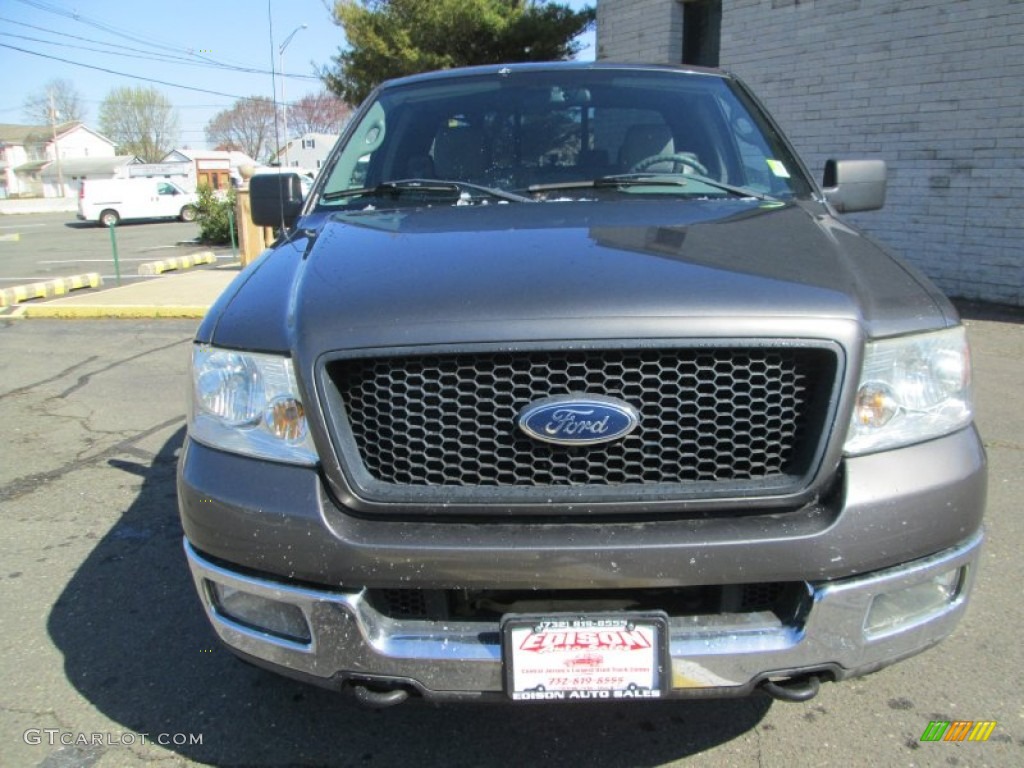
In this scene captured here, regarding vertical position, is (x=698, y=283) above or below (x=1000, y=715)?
above

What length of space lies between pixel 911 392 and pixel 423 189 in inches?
71.0

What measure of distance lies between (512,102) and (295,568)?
2.22 meters

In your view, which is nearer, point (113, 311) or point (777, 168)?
point (777, 168)

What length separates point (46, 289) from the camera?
1227 cm

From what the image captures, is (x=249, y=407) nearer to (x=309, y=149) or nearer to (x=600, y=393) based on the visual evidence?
(x=600, y=393)

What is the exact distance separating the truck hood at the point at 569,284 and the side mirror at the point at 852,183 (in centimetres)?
87

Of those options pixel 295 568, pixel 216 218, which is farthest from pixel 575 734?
pixel 216 218

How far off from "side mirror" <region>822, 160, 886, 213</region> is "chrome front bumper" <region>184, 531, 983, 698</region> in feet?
5.89

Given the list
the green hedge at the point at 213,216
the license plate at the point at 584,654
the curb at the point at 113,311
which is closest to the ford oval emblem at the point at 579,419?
the license plate at the point at 584,654

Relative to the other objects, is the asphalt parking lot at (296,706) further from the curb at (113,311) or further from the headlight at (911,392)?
the curb at (113,311)

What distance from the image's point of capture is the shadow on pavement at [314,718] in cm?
235

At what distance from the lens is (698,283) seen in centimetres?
193

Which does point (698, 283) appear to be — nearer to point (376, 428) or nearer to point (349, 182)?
point (376, 428)

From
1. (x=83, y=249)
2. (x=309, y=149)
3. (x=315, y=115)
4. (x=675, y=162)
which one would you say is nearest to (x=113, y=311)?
(x=675, y=162)
